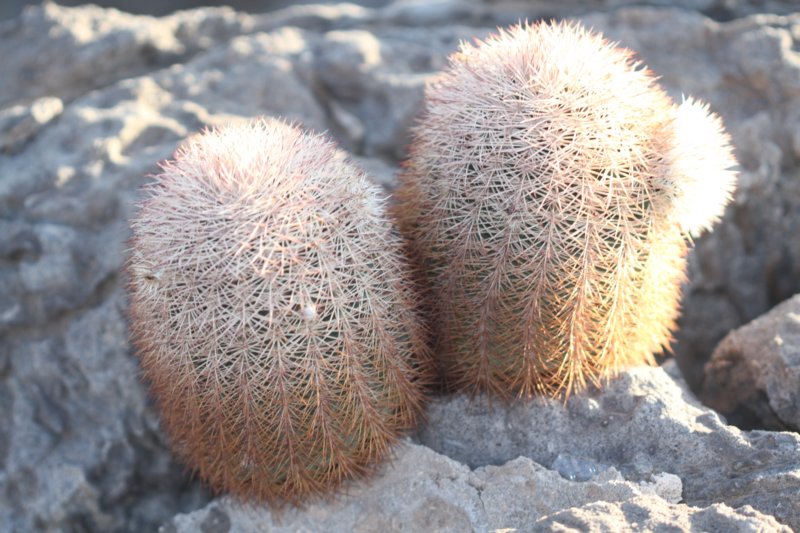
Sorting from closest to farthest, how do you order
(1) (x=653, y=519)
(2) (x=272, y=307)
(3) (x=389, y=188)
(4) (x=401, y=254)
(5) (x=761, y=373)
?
(1) (x=653, y=519) < (2) (x=272, y=307) < (4) (x=401, y=254) < (5) (x=761, y=373) < (3) (x=389, y=188)

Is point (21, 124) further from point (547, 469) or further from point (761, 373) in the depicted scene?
point (761, 373)

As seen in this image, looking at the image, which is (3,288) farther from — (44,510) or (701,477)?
(701,477)

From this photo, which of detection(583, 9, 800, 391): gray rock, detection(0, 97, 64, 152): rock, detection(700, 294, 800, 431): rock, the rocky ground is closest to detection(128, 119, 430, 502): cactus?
the rocky ground

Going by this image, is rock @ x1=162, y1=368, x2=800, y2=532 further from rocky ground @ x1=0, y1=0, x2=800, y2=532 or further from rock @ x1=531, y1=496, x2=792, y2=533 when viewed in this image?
rock @ x1=531, y1=496, x2=792, y2=533

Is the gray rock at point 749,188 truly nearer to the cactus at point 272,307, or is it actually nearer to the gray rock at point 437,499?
the gray rock at point 437,499

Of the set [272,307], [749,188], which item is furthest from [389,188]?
[749,188]

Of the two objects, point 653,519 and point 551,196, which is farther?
point 551,196

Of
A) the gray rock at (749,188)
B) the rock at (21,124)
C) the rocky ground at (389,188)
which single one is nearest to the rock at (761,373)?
the rocky ground at (389,188)
